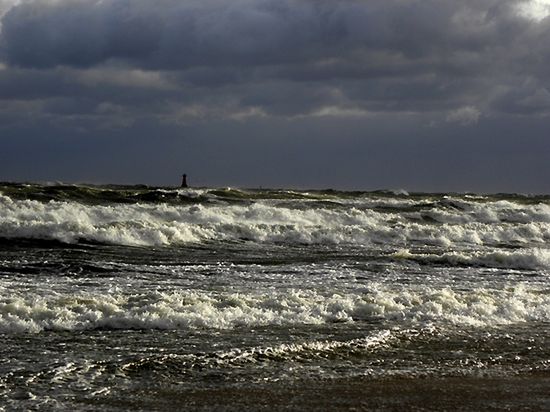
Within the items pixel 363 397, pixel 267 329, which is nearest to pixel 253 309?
pixel 267 329

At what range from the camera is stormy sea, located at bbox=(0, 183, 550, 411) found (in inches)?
299

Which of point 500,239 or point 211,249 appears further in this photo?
point 500,239

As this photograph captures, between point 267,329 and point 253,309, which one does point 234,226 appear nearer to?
point 253,309

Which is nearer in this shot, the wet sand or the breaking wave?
the wet sand

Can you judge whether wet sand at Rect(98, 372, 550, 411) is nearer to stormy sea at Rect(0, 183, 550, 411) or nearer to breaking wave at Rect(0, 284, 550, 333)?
stormy sea at Rect(0, 183, 550, 411)

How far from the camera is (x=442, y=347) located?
32.5 feet

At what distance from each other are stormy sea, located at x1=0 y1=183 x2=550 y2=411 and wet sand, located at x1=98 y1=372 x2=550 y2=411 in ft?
0.06

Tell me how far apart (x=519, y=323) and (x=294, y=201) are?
30729mm

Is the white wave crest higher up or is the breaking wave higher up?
the white wave crest

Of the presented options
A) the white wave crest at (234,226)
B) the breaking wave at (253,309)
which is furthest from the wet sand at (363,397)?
the white wave crest at (234,226)

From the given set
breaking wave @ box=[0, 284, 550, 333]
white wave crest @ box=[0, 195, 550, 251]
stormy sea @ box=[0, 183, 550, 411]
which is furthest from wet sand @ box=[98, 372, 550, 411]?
white wave crest @ box=[0, 195, 550, 251]

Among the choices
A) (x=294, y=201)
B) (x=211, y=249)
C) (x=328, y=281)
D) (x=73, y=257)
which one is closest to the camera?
(x=328, y=281)

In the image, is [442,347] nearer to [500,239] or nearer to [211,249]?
[211,249]

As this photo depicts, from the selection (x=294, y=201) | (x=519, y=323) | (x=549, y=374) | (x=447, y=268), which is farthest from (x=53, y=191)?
(x=549, y=374)
